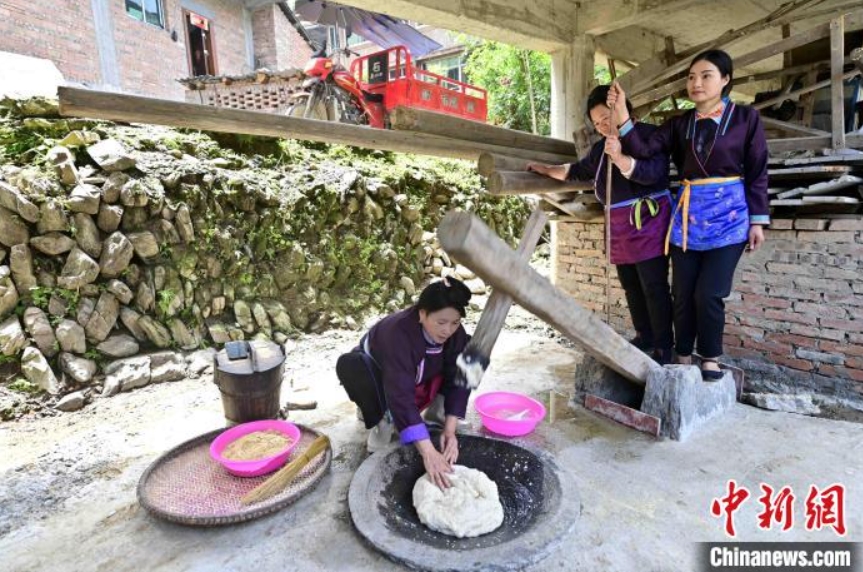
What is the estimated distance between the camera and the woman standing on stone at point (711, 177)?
9.82 feet

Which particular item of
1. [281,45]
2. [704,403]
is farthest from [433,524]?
[281,45]

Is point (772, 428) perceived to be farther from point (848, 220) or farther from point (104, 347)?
point (104, 347)

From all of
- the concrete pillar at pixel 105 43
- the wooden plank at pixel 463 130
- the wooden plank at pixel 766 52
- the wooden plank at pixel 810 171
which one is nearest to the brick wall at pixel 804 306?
the wooden plank at pixel 810 171

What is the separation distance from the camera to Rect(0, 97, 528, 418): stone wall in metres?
4.58

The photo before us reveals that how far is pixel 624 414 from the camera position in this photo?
11.4 feet

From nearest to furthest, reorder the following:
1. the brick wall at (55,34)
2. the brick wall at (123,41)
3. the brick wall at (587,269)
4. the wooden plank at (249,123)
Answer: the wooden plank at (249,123) → the brick wall at (587,269) → the brick wall at (55,34) → the brick wall at (123,41)

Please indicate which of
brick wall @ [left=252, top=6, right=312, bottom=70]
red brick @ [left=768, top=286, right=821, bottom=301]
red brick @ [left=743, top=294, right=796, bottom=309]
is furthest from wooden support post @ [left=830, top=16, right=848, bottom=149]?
brick wall @ [left=252, top=6, right=312, bottom=70]

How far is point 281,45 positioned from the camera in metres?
14.5

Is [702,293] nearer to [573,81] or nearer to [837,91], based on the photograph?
[837,91]

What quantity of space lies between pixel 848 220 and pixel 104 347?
21.7 feet

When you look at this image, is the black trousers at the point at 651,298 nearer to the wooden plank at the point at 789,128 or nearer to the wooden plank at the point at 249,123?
the wooden plank at the point at 249,123

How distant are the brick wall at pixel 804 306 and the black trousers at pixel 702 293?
1.28 meters

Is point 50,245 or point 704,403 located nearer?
point 704,403

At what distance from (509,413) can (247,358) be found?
81.2 inches
